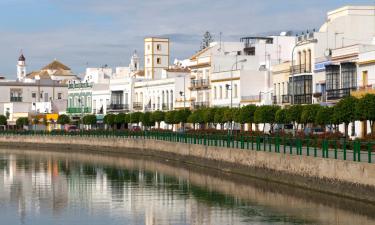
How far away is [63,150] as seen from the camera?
100062 mm

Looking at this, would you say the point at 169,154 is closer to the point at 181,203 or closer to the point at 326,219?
the point at 181,203

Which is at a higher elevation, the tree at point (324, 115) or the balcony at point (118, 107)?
the balcony at point (118, 107)

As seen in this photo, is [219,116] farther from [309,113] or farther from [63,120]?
[63,120]

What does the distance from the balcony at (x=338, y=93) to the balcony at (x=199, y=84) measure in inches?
1134

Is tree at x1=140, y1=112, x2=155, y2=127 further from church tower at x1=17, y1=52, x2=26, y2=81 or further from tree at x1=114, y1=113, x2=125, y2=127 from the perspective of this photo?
church tower at x1=17, y1=52, x2=26, y2=81

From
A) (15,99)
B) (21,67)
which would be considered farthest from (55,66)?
(15,99)

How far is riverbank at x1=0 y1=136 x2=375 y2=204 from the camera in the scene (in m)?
36.7

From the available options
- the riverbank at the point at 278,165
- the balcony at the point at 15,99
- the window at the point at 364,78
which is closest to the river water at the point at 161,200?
the riverbank at the point at 278,165

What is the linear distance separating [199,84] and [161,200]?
183ft

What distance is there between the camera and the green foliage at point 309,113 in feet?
201

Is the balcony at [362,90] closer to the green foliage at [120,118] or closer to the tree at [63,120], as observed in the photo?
the green foliage at [120,118]

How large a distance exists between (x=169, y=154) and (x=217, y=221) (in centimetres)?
3877

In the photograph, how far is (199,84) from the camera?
9875cm

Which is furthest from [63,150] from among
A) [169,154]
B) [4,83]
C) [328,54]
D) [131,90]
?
[4,83]
